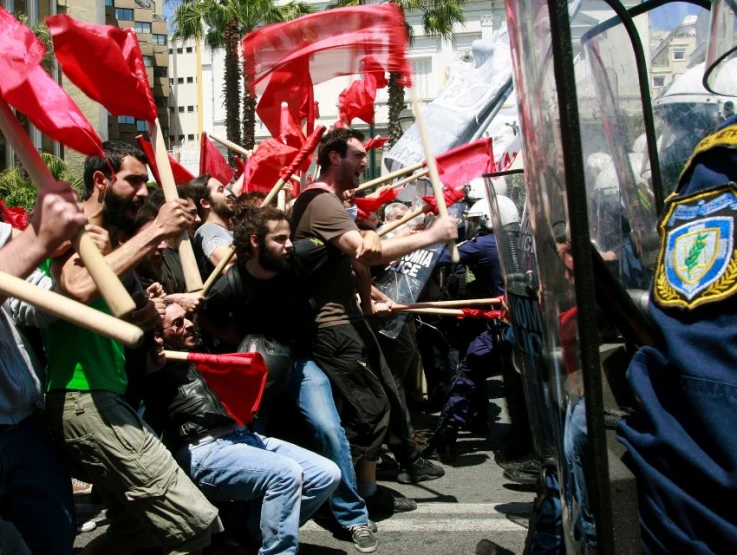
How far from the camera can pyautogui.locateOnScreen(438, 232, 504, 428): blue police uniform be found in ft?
20.4

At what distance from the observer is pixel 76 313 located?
5.82ft

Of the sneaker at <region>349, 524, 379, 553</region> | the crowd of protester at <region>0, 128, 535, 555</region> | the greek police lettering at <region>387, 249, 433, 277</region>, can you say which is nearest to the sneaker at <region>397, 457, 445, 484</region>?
the crowd of protester at <region>0, 128, 535, 555</region>

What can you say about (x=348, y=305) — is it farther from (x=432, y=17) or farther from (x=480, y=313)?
(x=432, y=17)

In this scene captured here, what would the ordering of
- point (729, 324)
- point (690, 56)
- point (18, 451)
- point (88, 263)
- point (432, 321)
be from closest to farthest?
point (729, 324) → point (88, 263) → point (690, 56) → point (18, 451) → point (432, 321)

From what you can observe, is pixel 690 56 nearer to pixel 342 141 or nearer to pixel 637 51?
pixel 637 51

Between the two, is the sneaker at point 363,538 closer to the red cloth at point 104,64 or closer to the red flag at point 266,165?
the red flag at point 266,165

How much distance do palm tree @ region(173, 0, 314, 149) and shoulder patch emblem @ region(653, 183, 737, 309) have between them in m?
25.0

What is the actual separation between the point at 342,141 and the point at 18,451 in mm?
2643

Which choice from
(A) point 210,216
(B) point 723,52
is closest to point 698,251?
(B) point 723,52

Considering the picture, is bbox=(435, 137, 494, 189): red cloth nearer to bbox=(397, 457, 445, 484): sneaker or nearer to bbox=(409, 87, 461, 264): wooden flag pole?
bbox=(397, 457, 445, 484): sneaker

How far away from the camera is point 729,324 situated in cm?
141

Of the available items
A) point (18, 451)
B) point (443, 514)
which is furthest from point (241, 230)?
point (443, 514)

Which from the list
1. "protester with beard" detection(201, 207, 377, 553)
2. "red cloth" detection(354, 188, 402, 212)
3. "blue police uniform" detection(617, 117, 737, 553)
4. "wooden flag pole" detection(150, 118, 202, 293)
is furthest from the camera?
"red cloth" detection(354, 188, 402, 212)

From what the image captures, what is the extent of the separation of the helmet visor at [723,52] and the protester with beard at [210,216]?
11.5 feet
